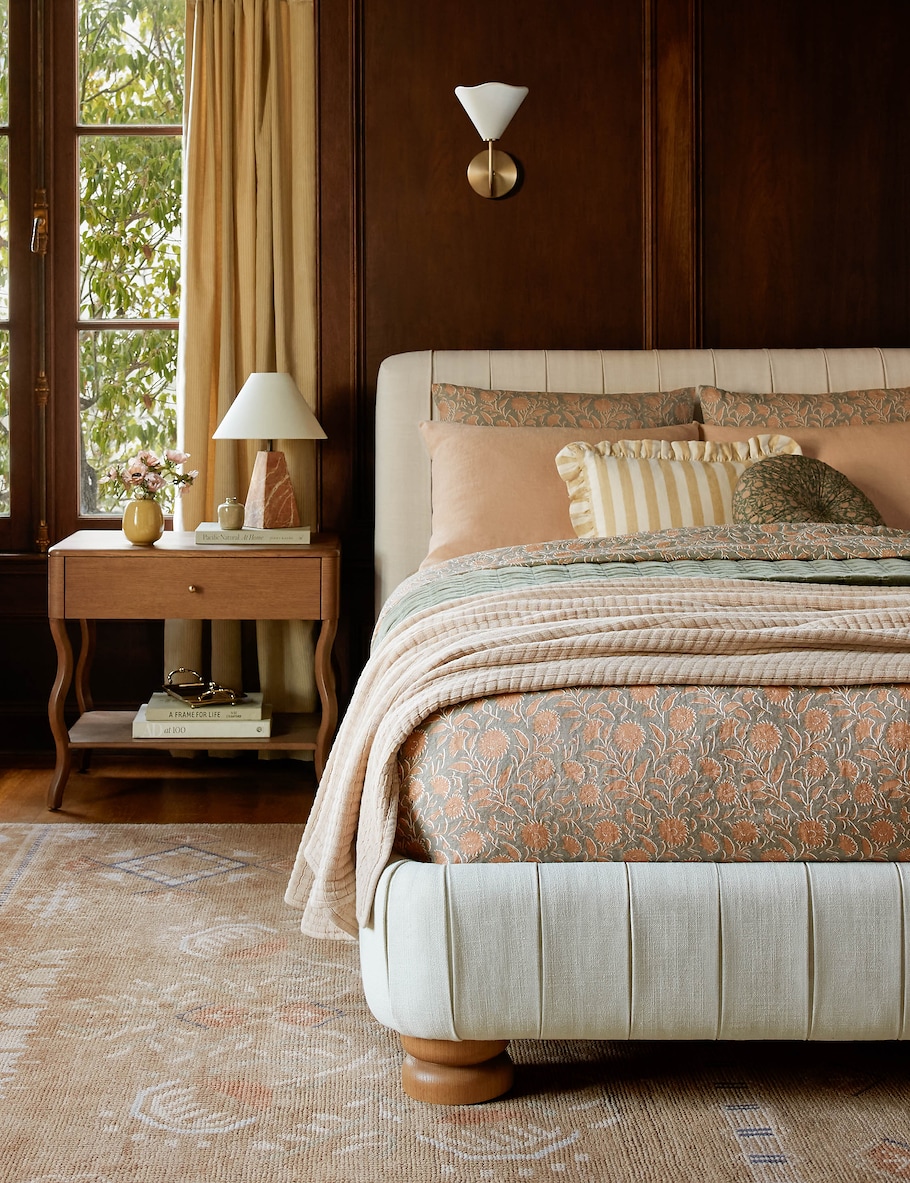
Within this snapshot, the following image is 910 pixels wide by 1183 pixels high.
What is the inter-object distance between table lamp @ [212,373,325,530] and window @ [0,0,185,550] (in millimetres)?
524

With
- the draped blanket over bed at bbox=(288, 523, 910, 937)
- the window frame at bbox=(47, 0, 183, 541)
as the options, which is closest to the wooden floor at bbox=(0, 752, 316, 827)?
the window frame at bbox=(47, 0, 183, 541)

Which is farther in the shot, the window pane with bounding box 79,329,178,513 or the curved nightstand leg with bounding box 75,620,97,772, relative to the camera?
the window pane with bounding box 79,329,178,513

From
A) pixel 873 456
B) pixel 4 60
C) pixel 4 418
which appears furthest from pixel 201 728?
pixel 4 60

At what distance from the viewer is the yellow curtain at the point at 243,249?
364cm

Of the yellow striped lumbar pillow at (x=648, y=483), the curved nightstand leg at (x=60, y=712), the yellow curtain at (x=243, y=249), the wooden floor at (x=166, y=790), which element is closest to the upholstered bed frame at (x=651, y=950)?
the yellow striped lumbar pillow at (x=648, y=483)

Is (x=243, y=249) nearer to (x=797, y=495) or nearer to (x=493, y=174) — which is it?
(x=493, y=174)

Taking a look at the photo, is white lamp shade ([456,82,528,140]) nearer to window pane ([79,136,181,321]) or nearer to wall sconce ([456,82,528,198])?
wall sconce ([456,82,528,198])

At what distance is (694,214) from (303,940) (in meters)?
2.46

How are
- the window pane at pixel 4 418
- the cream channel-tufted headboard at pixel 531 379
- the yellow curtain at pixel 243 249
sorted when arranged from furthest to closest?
the window pane at pixel 4 418, the yellow curtain at pixel 243 249, the cream channel-tufted headboard at pixel 531 379

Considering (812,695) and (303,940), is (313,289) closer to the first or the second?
(303,940)

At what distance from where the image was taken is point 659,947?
163 cm

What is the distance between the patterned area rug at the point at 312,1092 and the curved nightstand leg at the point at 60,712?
85cm

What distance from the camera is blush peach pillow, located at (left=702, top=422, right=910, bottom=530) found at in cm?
305

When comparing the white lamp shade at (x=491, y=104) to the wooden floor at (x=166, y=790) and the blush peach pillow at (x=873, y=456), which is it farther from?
the wooden floor at (x=166, y=790)
